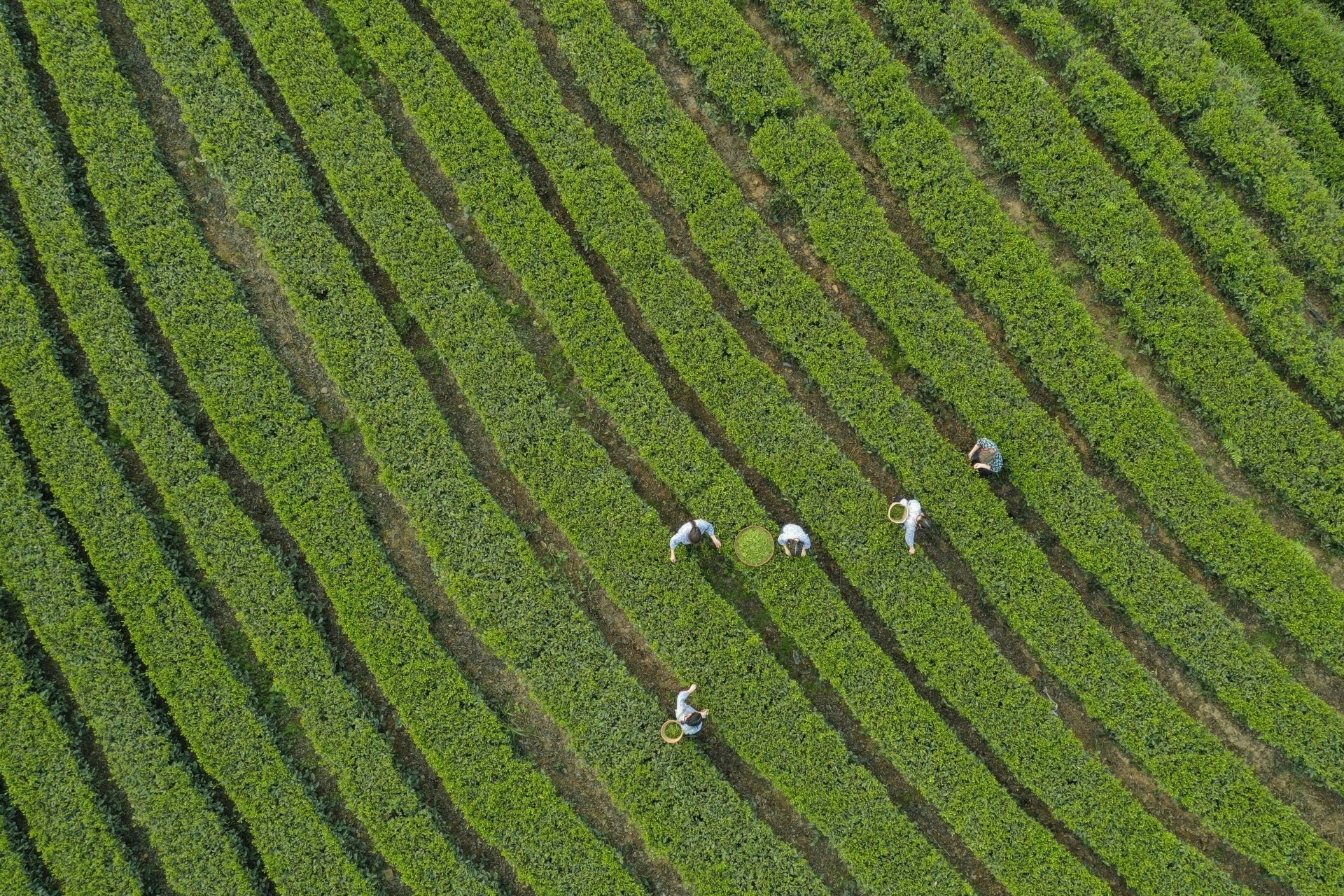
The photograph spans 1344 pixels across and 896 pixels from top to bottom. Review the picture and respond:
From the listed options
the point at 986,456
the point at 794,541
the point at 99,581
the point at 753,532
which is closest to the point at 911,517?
the point at 986,456

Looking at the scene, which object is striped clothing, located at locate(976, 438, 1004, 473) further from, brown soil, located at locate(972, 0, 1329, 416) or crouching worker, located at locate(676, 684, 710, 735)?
crouching worker, located at locate(676, 684, 710, 735)

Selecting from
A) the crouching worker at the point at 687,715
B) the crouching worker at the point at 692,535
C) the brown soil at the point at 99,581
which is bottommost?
the crouching worker at the point at 687,715

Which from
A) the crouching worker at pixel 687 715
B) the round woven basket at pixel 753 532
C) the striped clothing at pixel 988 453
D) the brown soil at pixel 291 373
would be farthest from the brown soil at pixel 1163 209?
the brown soil at pixel 291 373

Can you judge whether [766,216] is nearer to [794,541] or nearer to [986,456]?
[986,456]

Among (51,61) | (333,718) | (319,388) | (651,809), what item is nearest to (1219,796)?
(651,809)

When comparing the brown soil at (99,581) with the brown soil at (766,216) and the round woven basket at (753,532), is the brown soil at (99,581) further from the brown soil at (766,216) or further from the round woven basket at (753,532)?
the brown soil at (766,216)

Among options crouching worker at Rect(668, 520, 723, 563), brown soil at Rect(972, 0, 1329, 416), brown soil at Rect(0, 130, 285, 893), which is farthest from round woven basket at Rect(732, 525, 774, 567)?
brown soil at Rect(972, 0, 1329, 416)
